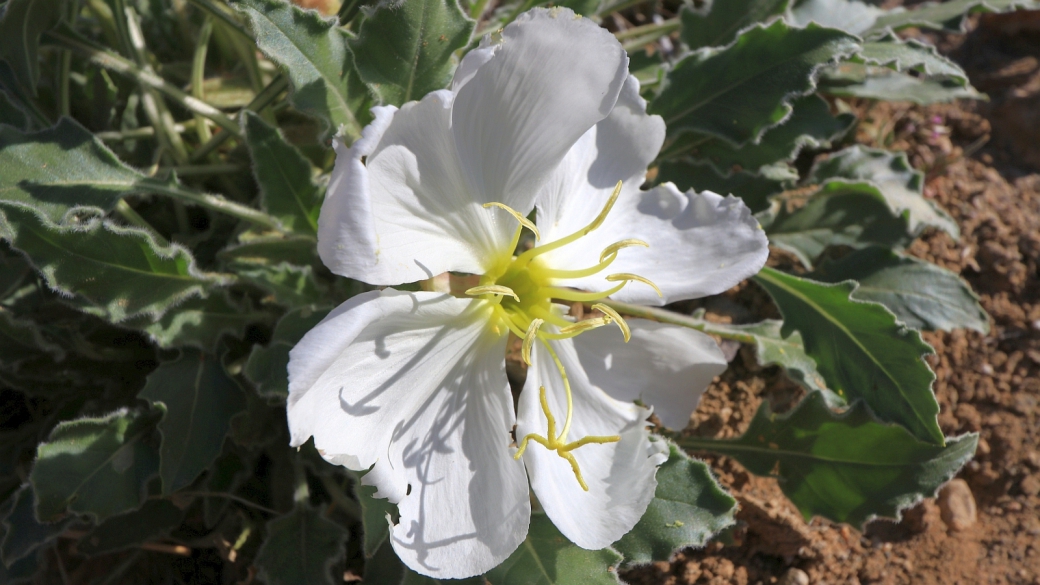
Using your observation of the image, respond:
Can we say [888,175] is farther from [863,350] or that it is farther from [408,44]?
[408,44]

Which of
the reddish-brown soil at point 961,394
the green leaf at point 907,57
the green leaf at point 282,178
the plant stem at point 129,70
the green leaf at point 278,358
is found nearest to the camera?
the green leaf at point 278,358

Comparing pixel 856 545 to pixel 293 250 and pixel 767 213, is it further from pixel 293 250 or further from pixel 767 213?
pixel 293 250

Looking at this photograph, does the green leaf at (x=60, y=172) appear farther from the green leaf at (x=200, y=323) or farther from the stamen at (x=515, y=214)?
the stamen at (x=515, y=214)

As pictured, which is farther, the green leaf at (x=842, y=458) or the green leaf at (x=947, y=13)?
the green leaf at (x=947, y=13)

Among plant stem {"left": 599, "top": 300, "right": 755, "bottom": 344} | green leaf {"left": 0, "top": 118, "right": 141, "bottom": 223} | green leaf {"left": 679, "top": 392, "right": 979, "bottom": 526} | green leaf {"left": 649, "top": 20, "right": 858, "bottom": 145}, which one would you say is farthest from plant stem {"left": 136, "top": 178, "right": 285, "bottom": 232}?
green leaf {"left": 679, "top": 392, "right": 979, "bottom": 526}

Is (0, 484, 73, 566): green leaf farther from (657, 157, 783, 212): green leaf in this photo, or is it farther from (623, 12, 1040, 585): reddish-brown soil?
(657, 157, 783, 212): green leaf

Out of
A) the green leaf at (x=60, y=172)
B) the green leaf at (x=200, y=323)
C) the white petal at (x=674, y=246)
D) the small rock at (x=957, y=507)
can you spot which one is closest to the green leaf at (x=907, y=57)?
the white petal at (x=674, y=246)

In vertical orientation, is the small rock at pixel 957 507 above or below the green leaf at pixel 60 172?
below

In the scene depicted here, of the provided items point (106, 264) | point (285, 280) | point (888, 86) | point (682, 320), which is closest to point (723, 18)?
point (888, 86)
